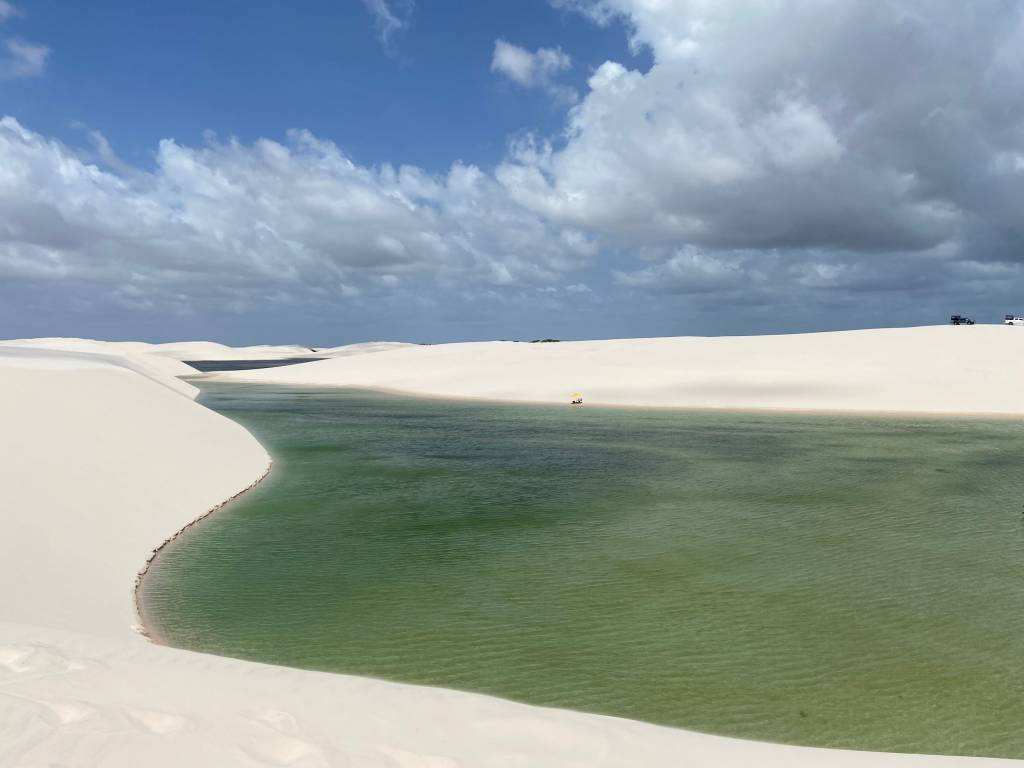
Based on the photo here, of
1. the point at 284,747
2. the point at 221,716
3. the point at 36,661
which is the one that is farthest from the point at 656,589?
the point at 36,661

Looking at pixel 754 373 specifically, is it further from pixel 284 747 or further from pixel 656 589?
pixel 284 747

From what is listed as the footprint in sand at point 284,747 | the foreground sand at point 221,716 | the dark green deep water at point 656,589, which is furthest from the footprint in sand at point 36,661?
the dark green deep water at point 656,589

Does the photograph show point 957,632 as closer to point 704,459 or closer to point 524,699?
point 524,699

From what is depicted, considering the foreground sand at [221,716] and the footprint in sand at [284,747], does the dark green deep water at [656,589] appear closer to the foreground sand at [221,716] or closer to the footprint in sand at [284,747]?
the foreground sand at [221,716]

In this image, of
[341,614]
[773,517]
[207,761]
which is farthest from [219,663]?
[773,517]

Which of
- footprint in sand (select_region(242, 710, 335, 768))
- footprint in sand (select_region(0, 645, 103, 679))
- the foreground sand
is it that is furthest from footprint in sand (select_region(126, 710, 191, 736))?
footprint in sand (select_region(0, 645, 103, 679))

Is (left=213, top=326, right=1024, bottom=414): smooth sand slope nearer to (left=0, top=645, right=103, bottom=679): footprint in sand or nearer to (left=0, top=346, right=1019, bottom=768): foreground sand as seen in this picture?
(left=0, top=346, right=1019, bottom=768): foreground sand
